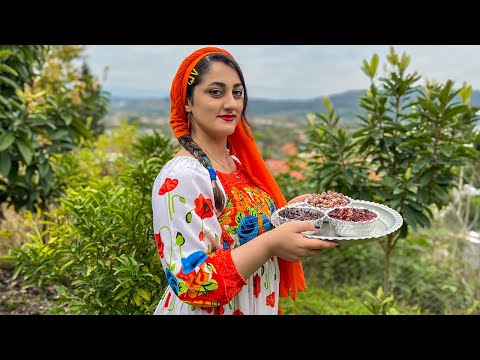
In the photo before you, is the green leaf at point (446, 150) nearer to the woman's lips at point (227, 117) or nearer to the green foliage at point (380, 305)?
the green foliage at point (380, 305)

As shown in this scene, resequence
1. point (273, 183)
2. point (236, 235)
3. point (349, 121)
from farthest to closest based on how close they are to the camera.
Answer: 1. point (349, 121)
2. point (273, 183)
3. point (236, 235)

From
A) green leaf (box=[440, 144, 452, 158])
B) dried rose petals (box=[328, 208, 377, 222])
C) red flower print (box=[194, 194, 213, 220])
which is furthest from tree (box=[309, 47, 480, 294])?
red flower print (box=[194, 194, 213, 220])

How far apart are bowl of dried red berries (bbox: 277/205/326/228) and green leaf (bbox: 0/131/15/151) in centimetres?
215

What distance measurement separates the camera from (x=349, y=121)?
3125 mm

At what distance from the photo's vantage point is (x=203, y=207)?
46.4 inches

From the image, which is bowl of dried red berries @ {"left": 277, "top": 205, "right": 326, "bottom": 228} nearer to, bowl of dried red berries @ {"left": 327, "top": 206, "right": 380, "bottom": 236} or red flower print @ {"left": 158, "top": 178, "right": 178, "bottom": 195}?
bowl of dried red berries @ {"left": 327, "top": 206, "right": 380, "bottom": 236}

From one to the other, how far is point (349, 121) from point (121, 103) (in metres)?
3.93

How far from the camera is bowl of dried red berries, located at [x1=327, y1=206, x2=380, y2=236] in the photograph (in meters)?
1.29

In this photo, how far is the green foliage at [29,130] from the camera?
2867 millimetres

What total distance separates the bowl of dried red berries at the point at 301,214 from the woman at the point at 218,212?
7 centimetres

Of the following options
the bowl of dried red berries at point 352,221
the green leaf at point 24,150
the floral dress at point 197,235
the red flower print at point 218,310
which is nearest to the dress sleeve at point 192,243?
the floral dress at point 197,235

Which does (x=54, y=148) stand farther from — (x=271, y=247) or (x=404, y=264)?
(x=404, y=264)

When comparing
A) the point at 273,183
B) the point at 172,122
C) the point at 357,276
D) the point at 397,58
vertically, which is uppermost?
the point at 397,58
